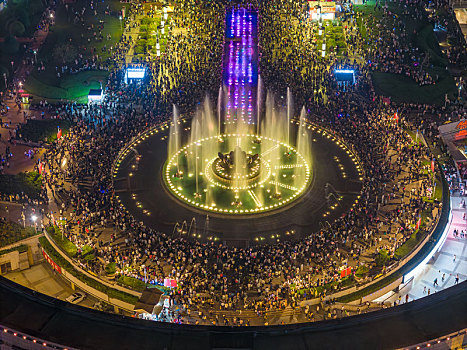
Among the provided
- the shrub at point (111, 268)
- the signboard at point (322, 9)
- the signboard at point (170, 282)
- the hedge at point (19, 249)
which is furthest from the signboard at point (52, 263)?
the signboard at point (322, 9)

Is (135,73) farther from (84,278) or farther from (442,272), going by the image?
(442,272)

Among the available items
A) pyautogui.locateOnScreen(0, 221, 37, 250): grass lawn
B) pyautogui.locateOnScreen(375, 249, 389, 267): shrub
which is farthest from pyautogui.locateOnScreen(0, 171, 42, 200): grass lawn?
pyautogui.locateOnScreen(375, 249, 389, 267): shrub

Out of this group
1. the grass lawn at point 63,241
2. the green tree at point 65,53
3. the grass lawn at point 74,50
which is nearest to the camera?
→ the grass lawn at point 63,241

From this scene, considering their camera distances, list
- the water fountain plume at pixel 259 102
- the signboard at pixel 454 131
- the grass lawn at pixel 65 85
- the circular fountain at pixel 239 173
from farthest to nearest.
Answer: the grass lawn at pixel 65 85
the water fountain plume at pixel 259 102
the signboard at pixel 454 131
the circular fountain at pixel 239 173

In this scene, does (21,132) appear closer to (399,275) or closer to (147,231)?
(147,231)

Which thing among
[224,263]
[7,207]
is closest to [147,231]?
[224,263]

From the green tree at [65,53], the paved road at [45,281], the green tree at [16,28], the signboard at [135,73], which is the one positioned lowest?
the paved road at [45,281]

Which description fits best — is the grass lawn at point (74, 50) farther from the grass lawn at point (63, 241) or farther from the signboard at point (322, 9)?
the grass lawn at point (63, 241)
